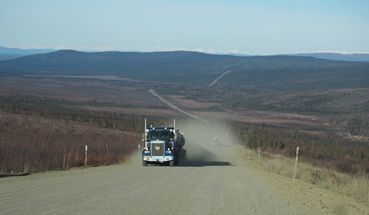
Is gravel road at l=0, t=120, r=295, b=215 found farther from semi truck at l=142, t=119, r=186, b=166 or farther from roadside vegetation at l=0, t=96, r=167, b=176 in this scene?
semi truck at l=142, t=119, r=186, b=166

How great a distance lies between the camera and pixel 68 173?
25.3m

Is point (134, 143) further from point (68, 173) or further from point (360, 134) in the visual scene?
point (360, 134)

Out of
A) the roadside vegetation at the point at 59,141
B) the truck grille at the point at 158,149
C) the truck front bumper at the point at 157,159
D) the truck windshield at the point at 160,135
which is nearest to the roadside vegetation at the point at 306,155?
the truck front bumper at the point at 157,159

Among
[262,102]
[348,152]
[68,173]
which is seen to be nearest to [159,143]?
[68,173]

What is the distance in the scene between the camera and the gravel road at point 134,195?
51.5 ft

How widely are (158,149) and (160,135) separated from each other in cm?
124

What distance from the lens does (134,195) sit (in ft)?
61.1

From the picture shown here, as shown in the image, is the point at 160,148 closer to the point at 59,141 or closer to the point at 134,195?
the point at 59,141

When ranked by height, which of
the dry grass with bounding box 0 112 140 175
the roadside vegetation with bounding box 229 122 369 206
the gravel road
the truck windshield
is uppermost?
the gravel road

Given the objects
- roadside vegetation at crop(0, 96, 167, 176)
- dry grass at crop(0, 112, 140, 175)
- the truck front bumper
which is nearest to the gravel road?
dry grass at crop(0, 112, 140, 175)

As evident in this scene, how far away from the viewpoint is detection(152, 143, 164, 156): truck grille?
35500 mm

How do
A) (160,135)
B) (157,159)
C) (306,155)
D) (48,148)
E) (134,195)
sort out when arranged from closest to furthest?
(134,195) → (157,159) → (160,135) → (48,148) → (306,155)

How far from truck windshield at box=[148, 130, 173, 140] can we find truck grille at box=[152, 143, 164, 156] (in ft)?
2.27

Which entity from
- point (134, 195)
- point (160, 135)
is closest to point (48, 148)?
point (160, 135)
